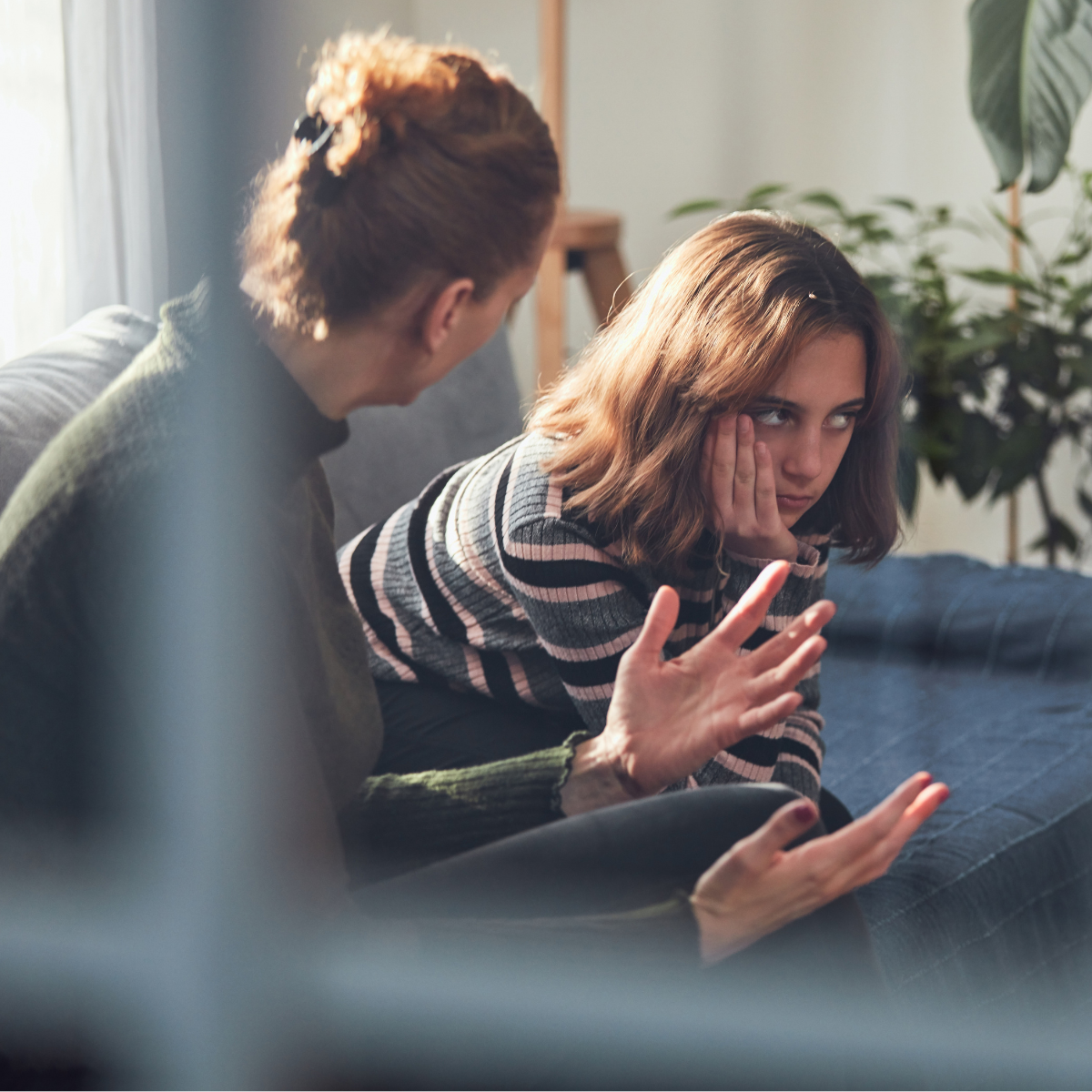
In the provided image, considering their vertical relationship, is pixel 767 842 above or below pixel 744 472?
below

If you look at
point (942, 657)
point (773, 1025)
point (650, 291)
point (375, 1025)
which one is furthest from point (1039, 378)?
point (375, 1025)

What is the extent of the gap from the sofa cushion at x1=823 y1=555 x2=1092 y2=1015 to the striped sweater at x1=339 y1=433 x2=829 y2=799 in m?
0.17

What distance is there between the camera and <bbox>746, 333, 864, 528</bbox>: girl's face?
63 cm

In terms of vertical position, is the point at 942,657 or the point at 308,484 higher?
the point at 308,484

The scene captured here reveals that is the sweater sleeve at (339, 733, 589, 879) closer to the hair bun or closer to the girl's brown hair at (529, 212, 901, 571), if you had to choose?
the girl's brown hair at (529, 212, 901, 571)

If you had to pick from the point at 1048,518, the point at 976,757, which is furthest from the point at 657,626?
the point at 1048,518

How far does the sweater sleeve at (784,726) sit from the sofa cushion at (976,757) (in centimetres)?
12

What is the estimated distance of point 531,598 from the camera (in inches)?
27.4

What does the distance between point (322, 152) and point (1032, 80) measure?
3.10 feet

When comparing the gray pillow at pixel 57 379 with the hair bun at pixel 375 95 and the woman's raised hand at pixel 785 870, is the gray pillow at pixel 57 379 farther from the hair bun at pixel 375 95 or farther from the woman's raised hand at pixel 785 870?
the woman's raised hand at pixel 785 870

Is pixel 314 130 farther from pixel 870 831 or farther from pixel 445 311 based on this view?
pixel 870 831

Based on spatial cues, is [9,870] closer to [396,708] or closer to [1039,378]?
[396,708]

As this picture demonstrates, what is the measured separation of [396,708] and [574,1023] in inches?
11.1

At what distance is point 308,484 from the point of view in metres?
0.60
